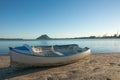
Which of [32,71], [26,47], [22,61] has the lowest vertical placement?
[32,71]

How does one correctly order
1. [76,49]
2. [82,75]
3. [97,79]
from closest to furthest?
[97,79] → [82,75] → [76,49]

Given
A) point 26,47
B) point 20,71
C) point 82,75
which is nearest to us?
point 82,75

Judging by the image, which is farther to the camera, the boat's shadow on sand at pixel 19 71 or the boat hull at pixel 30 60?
the boat hull at pixel 30 60

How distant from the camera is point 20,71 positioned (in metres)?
12.1

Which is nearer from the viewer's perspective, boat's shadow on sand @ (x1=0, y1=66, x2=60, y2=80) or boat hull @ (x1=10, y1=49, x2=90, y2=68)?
boat's shadow on sand @ (x1=0, y1=66, x2=60, y2=80)

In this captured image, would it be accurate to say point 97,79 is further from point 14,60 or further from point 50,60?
point 14,60

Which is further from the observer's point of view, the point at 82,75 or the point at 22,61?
the point at 22,61

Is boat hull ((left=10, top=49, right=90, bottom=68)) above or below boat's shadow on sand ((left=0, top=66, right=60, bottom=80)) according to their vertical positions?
above

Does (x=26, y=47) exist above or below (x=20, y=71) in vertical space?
above

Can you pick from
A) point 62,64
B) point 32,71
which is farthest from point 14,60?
point 62,64

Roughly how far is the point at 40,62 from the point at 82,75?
11.1 ft

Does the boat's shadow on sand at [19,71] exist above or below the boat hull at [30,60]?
below

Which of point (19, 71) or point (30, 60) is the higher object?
point (30, 60)

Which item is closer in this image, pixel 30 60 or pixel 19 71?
pixel 30 60
